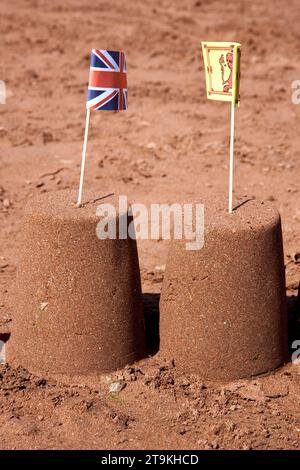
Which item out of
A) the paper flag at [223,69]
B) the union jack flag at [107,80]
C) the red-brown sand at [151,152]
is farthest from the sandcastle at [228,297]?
the union jack flag at [107,80]

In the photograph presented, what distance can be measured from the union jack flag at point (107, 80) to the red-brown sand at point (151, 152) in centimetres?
138

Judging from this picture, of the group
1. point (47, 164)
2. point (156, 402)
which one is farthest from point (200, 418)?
point (47, 164)

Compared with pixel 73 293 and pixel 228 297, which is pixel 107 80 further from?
pixel 228 297

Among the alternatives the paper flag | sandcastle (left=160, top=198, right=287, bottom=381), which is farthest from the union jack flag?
sandcastle (left=160, top=198, right=287, bottom=381)

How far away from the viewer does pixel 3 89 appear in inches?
358

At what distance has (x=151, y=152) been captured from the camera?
291 inches

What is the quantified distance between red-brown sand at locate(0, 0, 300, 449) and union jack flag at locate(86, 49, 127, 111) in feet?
4.53

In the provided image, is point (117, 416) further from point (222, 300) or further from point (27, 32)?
point (27, 32)

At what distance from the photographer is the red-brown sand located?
3.63 metres

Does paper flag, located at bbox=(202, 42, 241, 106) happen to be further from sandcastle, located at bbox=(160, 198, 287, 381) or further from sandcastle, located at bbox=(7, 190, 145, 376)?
sandcastle, located at bbox=(7, 190, 145, 376)

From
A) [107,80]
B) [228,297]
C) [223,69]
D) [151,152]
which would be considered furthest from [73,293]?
[151,152]

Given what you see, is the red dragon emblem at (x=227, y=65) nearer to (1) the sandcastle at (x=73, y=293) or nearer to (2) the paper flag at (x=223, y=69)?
(2) the paper flag at (x=223, y=69)

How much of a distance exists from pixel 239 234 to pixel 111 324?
804mm

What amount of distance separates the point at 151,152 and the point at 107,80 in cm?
364
